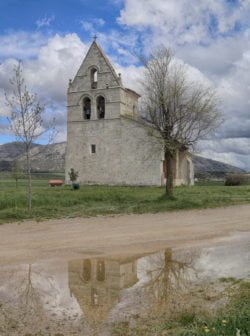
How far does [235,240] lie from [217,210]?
769 cm

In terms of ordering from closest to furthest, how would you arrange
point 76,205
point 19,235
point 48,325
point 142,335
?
1. point 142,335
2. point 48,325
3. point 19,235
4. point 76,205

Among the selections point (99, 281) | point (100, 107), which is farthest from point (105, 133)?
point (99, 281)

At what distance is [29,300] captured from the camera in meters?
6.37

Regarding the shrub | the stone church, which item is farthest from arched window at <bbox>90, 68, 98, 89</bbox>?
the shrub

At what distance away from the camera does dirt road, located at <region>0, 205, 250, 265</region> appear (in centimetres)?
1012

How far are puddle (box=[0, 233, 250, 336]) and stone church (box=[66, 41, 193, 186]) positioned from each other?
32.3 metres

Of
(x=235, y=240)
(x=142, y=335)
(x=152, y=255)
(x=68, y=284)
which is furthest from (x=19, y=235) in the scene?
(x=142, y=335)

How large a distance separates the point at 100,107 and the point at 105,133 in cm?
350

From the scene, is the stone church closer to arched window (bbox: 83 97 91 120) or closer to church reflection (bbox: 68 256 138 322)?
arched window (bbox: 83 97 91 120)

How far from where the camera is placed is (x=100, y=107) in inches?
1784

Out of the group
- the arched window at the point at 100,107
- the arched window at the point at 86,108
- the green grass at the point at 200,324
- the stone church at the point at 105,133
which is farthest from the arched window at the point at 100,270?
the arched window at the point at 86,108

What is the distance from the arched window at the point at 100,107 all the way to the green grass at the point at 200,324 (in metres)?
40.1

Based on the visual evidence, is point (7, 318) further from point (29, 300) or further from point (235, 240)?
point (235, 240)

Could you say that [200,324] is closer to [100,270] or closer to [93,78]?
[100,270]
